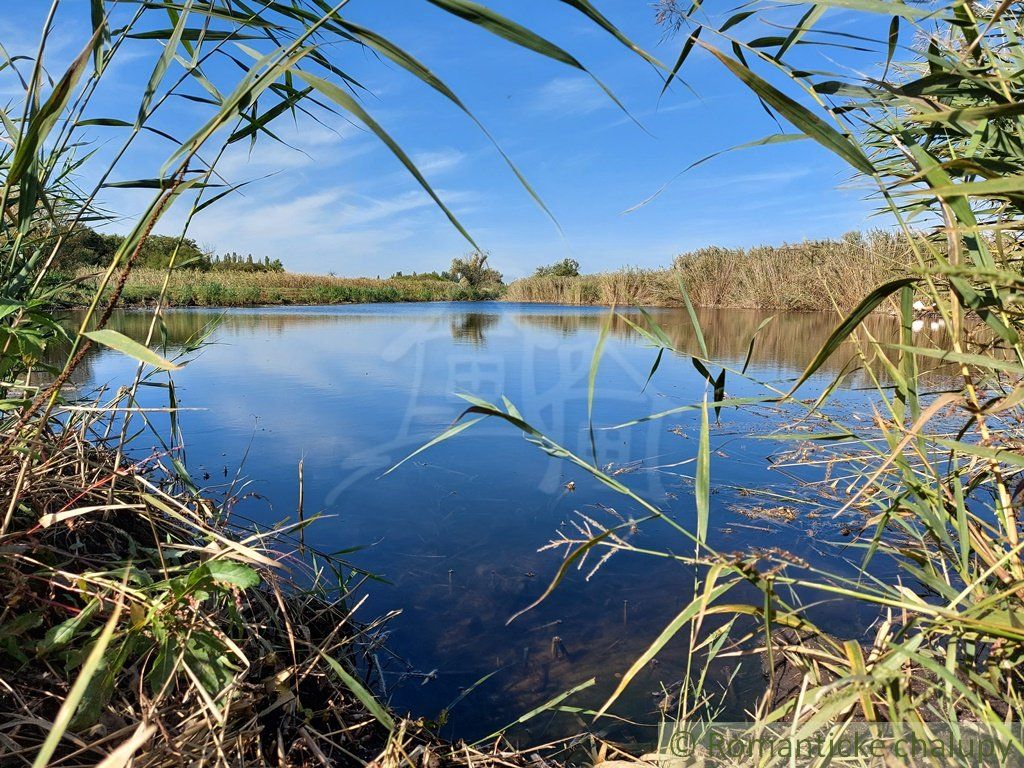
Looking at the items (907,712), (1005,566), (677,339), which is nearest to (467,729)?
(907,712)

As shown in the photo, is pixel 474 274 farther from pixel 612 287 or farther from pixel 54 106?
pixel 54 106

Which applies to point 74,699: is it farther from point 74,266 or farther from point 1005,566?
point 74,266

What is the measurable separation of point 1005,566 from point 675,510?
1566 mm

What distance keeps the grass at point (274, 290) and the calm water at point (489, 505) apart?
34.1 feet

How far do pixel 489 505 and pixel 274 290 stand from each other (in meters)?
22.7

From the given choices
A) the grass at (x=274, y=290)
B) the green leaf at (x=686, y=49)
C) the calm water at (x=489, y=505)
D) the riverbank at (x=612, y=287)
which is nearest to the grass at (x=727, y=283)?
the riverbank at (x=612, y=287)

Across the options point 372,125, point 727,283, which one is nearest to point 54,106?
point 372,125

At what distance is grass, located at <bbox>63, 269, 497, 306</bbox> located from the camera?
55.5 ft

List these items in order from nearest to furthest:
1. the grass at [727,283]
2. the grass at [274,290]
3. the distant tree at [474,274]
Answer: the grass at [727,283] → the grass at [274,290] → the distant tree at [474,274]

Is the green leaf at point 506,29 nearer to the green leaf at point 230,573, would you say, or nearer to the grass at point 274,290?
the green leaf at point 230,573

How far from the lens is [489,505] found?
2373 mm

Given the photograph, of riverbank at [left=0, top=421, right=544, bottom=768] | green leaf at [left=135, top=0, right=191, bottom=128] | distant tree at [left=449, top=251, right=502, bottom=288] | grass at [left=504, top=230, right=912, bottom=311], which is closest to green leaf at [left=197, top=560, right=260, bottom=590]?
riverbank at [left=0, top=421, right=544, bottom=768]

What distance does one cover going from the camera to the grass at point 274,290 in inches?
666

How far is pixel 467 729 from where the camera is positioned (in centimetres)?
123
